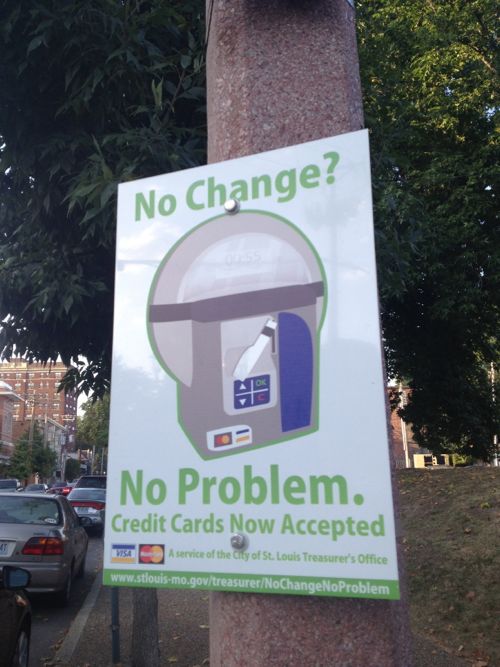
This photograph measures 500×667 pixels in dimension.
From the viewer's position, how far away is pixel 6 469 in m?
68.9

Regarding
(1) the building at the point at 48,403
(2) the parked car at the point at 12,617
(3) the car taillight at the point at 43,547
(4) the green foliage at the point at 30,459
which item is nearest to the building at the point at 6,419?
(4) the green foliage at the point at 30,459

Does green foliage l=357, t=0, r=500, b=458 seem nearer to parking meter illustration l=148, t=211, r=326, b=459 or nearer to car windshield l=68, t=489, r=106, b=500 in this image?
car windshield l=68, t=489, r=106, b=500

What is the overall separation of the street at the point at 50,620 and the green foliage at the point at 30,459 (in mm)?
62312

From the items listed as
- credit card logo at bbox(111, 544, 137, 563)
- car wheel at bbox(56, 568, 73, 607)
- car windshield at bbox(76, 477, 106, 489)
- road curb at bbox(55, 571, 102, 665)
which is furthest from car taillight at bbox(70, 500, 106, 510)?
credit card logo at bbox(111, 544, 137, 563)

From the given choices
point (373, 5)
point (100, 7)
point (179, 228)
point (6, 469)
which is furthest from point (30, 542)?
point (6, 469)

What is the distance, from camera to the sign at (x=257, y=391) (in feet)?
5.99

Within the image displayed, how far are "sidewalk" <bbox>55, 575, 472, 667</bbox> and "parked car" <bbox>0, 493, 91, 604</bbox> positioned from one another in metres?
0.54

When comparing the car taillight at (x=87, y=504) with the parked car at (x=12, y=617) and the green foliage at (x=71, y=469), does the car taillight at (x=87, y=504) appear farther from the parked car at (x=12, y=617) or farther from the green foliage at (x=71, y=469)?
the green foliage at (x=71, y=469)

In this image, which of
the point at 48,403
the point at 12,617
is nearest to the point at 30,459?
the point at 48,403

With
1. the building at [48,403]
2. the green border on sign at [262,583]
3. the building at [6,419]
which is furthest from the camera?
the building at [48,403]

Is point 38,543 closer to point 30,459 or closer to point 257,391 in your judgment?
point 257,391

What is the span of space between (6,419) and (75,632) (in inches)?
3162

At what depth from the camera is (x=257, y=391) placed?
6.48 feet

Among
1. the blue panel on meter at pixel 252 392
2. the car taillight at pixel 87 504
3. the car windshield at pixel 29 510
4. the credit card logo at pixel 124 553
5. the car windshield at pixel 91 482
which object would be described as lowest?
the credit card logo at pixel 124 553
